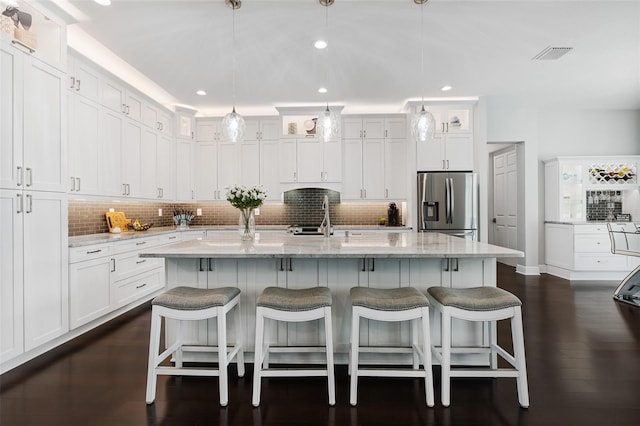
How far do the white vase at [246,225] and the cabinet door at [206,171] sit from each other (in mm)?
3020

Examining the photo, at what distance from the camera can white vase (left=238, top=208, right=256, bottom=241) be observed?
2.82 metres

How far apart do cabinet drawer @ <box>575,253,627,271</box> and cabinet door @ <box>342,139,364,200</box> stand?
3573 millimetres

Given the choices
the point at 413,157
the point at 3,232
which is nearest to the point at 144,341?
the point at 3,232

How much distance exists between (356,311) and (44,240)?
2.54m

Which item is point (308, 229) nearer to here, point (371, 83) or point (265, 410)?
point (371, 83)

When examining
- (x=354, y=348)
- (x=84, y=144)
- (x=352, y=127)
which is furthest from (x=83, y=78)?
(x=354, y=348)

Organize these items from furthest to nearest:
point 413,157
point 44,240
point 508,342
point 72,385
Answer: point 413,157, point 508,342, point 44,240, point 72,385

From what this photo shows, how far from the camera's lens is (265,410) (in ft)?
6.36

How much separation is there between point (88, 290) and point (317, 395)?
2.48m

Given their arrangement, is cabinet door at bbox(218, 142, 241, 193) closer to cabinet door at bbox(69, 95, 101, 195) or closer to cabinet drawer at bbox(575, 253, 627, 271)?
cabinet door at bbox(69, 95, 101, 195)

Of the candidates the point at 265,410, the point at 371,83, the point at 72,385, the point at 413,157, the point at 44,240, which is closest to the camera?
the point at 265,410

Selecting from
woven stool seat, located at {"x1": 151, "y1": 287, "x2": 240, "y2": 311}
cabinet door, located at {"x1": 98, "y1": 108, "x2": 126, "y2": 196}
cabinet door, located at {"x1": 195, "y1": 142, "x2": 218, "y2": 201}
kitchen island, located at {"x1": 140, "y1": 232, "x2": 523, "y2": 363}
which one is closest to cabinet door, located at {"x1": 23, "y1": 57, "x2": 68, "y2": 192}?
cabinet door, located at {"x1": 98, "y1": 108, "x2": 126, "y2": 196}

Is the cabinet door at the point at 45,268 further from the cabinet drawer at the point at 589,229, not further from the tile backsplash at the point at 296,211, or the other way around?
the cabinet drawer at the point at 589,229

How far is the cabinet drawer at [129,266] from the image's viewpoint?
142 inches
